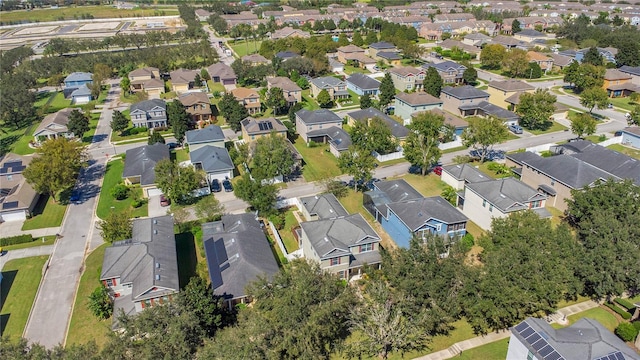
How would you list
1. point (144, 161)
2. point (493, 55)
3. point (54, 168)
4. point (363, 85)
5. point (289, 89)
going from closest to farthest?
point (54, 168) < point (144, 161) < point (289, 89) < point (363, 85) < point (493, 55)

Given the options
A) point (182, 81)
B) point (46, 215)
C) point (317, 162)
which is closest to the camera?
point (46, 215)

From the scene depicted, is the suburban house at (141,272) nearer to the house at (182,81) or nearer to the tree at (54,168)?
the tree at (54,168)

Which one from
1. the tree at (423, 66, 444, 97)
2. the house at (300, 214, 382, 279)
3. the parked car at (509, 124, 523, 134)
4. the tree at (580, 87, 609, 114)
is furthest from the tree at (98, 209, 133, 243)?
the tree at (580, 87, 609, 114)

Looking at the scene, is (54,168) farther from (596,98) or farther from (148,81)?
(596,98)

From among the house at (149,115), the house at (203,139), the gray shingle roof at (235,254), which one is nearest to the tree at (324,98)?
the house at (203,139)

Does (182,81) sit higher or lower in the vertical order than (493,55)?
higher

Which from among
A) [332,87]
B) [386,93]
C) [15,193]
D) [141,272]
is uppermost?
[386,93]

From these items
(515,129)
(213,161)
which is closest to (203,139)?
(213,161)
